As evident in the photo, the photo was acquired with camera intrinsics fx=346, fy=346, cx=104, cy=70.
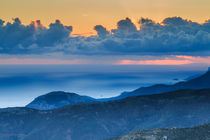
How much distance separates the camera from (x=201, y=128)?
8675 cm

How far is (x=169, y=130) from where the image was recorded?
85.4 m

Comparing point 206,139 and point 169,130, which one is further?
point 169,130

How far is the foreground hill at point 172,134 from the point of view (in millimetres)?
81562

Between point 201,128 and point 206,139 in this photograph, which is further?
point 201,128

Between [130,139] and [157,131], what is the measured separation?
293 inches

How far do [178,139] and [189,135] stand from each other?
12.8 ft

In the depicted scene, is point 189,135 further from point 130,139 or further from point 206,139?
point 130,139

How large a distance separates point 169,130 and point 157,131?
3242 millimetres

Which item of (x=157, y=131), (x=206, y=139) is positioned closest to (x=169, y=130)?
(x=157, y=131)

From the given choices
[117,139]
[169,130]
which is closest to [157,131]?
[169,130]

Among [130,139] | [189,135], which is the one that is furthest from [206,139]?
[130,139]

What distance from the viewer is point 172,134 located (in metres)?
83.0

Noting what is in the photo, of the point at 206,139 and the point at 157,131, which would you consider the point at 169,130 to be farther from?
the point at 206,139

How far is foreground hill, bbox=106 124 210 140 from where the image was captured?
81.6 m
